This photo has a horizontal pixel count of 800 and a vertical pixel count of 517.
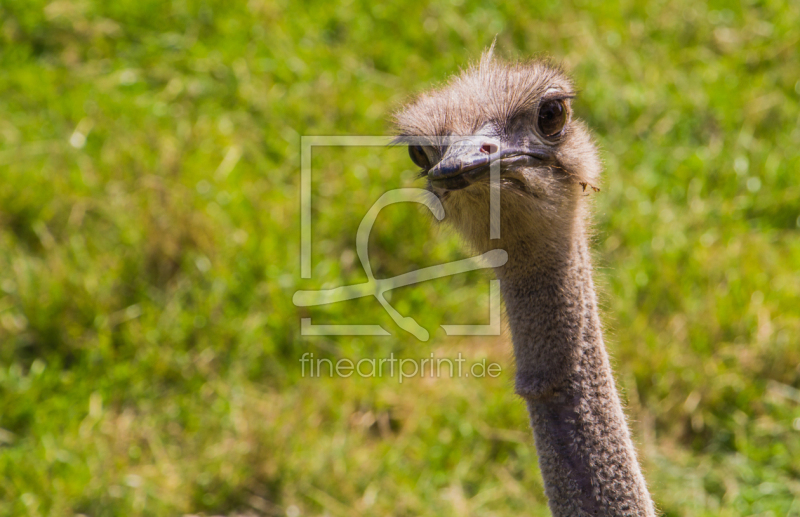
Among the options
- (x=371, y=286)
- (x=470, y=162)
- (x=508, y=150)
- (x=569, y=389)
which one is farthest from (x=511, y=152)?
(x=371, y=286)

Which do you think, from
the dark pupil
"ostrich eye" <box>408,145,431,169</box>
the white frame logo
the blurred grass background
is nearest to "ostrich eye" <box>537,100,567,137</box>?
the dark pupil

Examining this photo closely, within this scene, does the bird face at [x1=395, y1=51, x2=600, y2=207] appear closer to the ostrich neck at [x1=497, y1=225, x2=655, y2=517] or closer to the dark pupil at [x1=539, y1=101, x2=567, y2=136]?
the dark pupil at [x1=539, y1=101, x2=567, y2=136]

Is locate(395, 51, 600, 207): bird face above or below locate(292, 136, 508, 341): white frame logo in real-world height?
above

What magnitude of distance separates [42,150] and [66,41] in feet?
2.56

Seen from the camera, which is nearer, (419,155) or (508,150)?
(508,150)

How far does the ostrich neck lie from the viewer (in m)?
1.76

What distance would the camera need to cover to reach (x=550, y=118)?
1834mm

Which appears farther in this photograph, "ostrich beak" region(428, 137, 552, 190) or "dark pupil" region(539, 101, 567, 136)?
"dark pupil" region(539, 101, 567, 136)

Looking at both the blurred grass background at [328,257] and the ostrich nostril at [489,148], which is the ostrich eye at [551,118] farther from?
the blurred grass background at [328,257]

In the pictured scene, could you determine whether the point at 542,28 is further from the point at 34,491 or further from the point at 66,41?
the point at 34,491

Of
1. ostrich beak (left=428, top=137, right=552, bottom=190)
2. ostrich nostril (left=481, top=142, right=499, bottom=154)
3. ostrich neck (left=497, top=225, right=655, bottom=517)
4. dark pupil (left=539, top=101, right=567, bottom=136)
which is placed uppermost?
dark pupil (left=539, top=101, right=567, bottom=136)

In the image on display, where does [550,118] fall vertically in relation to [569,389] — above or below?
above

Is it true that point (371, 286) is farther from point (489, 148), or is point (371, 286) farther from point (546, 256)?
point (489, 148)

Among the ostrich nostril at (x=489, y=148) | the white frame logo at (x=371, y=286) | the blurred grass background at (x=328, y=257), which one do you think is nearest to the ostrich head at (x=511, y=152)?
the ostrich nostril at (x=489, y=148)
